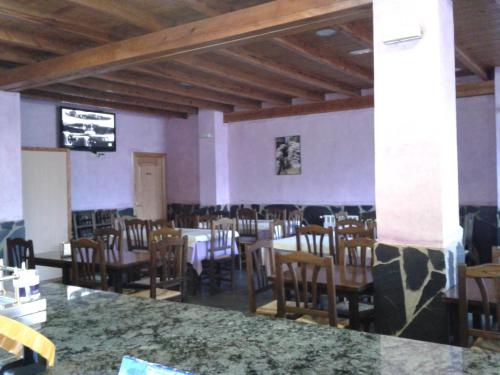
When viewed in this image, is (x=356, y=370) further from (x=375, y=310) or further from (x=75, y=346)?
(x=375, y=310)

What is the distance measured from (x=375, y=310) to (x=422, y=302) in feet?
1.03

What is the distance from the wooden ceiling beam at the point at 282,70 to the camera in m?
5.24

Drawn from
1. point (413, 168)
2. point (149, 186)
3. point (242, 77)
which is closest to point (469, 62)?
point (242, 77)

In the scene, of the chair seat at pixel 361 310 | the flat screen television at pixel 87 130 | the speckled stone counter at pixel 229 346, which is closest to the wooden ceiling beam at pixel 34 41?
the flat screen television at pixel 87 130

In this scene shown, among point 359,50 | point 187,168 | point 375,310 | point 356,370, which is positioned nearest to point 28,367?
point 356,370

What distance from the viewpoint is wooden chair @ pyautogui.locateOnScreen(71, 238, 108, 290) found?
3975mm

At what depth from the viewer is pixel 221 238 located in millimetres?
6098

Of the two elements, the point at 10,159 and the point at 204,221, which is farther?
the point at 204,221

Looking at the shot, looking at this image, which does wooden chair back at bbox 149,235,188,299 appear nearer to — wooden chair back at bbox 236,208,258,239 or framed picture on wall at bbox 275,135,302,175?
wooden chair back at bbox 236,208,258,239

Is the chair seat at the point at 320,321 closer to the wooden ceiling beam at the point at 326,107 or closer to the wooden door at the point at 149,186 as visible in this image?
the wooden ceiling beam at the point at 326,107

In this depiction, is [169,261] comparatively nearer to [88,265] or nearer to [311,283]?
[88,265]

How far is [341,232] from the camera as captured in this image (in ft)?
14.9

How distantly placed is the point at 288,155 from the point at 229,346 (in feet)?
23.8

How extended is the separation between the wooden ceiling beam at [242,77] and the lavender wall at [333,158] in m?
0.69
